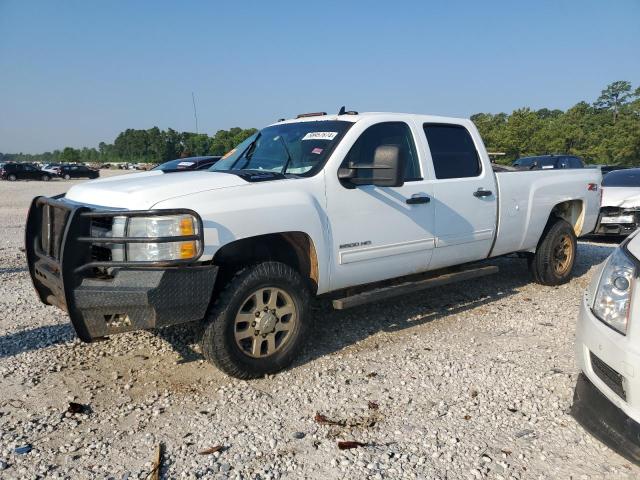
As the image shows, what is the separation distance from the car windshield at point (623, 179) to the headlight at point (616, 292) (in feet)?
29.2

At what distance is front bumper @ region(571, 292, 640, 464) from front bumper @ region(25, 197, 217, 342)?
7.07 ft

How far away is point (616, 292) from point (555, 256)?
13.1ft

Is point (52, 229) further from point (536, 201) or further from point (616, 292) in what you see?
point (536, 201)

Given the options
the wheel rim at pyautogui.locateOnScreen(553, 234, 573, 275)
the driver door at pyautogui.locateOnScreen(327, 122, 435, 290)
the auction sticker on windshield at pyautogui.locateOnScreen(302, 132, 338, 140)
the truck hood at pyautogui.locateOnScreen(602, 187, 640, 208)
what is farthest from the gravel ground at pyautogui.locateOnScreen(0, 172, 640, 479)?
the truck hood at pyautogui.locateOnScreen(602, 187, 640, 208)

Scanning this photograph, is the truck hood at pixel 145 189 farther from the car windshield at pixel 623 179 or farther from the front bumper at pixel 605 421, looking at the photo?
the car windshield at pixel 623 179

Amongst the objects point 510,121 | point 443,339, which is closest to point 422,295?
point 443,339

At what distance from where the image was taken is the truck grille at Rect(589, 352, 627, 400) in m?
2.30

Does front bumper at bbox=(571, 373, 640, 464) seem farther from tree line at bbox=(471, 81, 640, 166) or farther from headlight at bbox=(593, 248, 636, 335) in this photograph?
tree line at bbox=(471, 81, 640, 166)

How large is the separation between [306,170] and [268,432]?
200 cm

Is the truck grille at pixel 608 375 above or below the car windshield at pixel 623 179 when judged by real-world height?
above

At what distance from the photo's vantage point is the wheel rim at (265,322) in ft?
11.7

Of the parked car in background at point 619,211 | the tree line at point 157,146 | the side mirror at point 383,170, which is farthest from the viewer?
the tree line at point 157,146

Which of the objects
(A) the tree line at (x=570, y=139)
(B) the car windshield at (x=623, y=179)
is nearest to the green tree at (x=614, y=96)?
(A) the tree line at (x=570, y=139)

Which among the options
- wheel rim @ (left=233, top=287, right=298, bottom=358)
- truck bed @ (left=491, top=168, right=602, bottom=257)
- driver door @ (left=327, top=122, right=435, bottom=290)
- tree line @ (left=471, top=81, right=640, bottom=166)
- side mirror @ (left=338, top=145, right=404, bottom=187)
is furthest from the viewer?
tree line @ (left=471, top=81, right=640, bottom=166)
